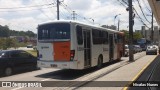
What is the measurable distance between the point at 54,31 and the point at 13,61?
304 centimetres

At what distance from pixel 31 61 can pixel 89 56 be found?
12.4 ft

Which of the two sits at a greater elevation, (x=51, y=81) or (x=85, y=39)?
(x=85, y=39)

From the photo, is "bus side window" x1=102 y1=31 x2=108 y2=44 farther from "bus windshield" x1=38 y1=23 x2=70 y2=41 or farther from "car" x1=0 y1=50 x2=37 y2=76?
"bus windshield" x1=38 y1=23 x2=70 y2=41

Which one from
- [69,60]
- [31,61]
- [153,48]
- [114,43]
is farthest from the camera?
[153,48]

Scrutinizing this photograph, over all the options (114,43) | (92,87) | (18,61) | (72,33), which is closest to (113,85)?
(92,87)

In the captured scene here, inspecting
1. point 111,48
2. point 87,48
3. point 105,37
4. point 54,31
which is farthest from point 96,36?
point 111,48

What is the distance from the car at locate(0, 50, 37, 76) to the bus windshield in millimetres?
1879

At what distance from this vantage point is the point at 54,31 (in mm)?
18250

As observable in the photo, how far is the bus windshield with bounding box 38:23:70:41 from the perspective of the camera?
17844mm

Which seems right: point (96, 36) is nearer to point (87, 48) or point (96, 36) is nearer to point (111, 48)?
point (87, 48)

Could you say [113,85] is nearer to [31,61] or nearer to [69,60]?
[69,60]

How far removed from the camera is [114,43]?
28250mm

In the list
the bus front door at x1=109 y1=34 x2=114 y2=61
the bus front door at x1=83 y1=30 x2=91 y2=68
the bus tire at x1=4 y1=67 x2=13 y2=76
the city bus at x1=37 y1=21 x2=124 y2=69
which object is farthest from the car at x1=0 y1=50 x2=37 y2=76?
the bus front door at x1=109 y1=34 x2=114 y2=61

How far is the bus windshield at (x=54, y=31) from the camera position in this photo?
1784 centimetres
